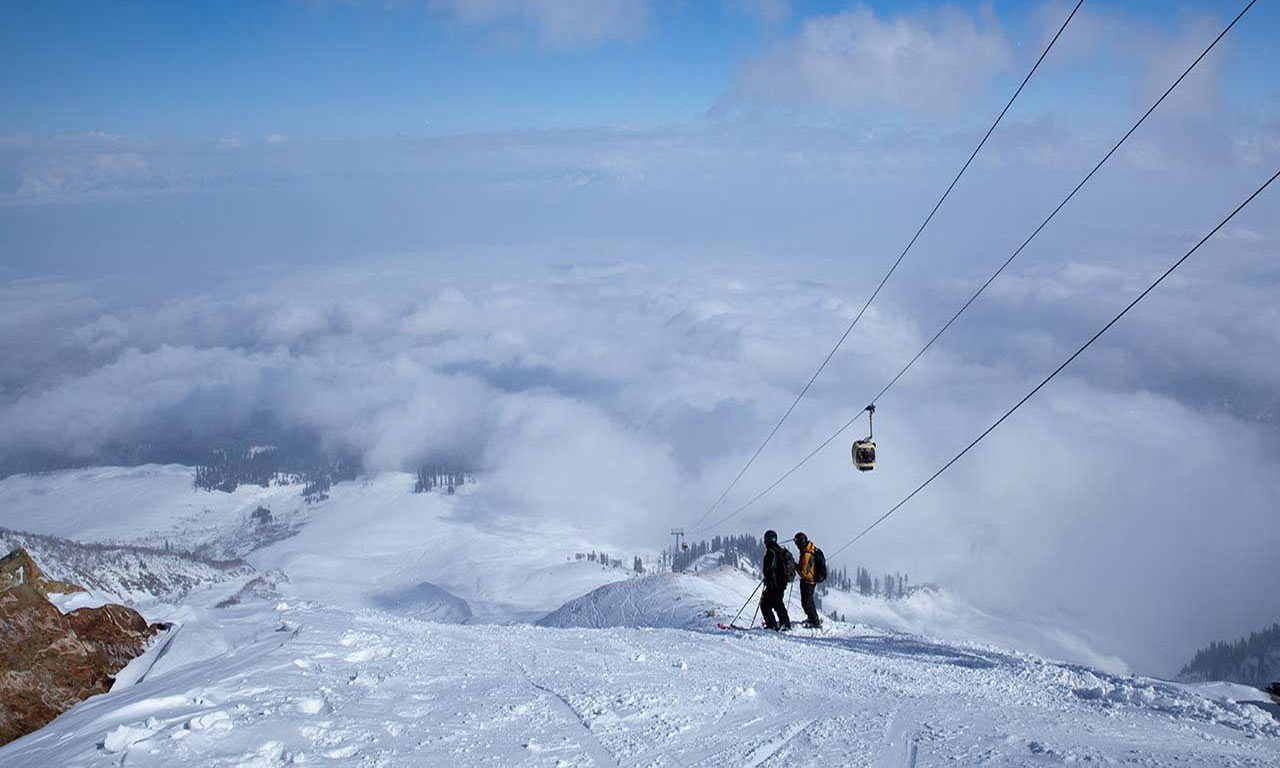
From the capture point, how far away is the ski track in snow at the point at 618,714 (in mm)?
6492

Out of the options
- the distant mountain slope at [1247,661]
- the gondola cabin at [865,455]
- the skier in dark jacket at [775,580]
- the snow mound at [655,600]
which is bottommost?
the distant mountain slope at [1247,661]

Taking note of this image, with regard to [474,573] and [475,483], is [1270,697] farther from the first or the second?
[475,483]

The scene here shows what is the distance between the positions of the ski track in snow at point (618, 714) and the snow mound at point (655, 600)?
55.9 feet

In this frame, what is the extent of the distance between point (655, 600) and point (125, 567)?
236ft

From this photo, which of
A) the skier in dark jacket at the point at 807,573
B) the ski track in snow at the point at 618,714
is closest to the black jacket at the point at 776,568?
the skier in dark jacket at the point at 807,573

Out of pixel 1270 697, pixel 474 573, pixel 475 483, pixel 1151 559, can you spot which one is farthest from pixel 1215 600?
pixel 1270 697

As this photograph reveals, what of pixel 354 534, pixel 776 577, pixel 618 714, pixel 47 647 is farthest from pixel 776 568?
pixel 354 534

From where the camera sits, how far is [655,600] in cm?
3684

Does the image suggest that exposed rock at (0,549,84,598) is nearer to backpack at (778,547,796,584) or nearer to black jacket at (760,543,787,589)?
black jacket at (760,543,787,589)

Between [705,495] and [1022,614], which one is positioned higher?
[705,495]

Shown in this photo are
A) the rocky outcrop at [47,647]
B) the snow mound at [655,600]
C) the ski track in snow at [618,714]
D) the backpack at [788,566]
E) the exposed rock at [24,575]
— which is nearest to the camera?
the ski track in snow at [618,714]

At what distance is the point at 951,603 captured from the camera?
16088 cm

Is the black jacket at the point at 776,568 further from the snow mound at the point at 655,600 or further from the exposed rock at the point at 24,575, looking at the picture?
the exposed rock at the point at 24,575

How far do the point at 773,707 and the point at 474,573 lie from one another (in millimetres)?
119058
